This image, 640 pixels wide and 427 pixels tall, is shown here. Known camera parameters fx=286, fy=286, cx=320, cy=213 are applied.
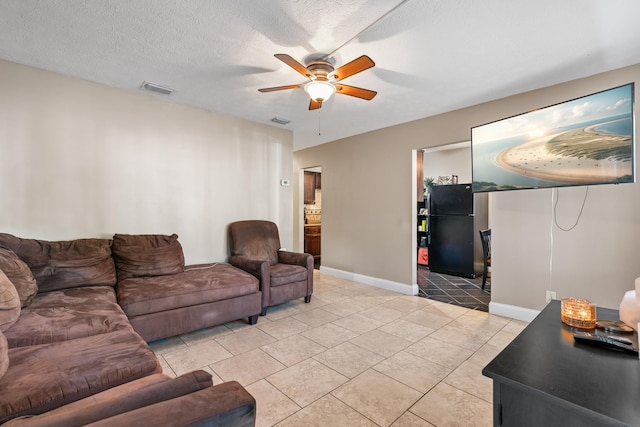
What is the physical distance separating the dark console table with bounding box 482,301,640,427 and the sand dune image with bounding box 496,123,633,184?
150 cm

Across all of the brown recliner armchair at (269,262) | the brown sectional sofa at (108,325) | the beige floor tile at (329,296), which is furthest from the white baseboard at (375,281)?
the brown sectional sofa at (108,325)

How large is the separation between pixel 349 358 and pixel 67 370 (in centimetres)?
179

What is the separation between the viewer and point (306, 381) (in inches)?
79.0

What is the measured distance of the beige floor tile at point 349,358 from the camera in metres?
2.16

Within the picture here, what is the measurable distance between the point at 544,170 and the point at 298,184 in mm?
4394

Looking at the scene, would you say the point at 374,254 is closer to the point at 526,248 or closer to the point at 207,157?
the point at 526,248

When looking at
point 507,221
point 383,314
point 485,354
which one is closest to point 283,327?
point 383,314

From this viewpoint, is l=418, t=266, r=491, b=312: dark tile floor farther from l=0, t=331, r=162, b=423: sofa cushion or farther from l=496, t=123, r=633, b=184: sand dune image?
l=0, t=331, r=162, b=423: sofa cushion

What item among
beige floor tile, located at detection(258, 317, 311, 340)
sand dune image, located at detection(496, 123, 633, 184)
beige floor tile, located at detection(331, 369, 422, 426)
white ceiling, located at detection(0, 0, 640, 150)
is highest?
white ceiling, located at detection(0, 0, 640, 150)

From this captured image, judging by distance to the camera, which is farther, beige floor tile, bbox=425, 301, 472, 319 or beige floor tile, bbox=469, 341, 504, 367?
beige floor tile, bbox=425, 301, 472, 319

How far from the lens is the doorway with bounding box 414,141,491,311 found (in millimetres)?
4125

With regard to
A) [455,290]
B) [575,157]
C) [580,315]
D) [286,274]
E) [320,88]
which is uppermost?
[320,88]

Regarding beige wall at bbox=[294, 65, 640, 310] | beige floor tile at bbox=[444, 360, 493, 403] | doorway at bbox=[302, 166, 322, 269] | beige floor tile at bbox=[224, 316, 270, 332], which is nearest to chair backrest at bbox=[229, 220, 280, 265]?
beige floor tile at bbox=[224, 316, 270, 332]

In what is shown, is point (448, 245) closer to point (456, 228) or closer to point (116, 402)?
point (456, 228)
